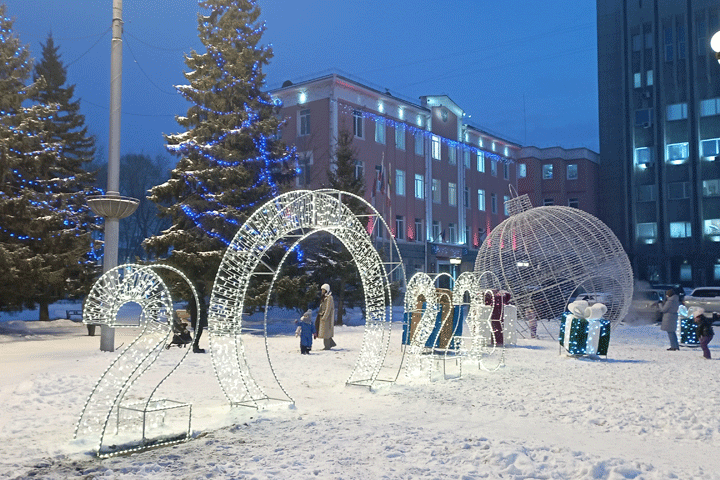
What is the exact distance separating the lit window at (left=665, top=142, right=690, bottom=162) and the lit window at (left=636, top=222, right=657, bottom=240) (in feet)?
15.9

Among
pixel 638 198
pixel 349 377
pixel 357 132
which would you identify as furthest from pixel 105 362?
pixel 638 198

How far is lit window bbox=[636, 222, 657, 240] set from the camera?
48.2 metres

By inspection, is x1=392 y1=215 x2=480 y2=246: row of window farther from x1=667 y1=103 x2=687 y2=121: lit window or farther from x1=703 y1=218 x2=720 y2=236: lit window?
x1=667 y1=103 x2=687 y2=121: lit window

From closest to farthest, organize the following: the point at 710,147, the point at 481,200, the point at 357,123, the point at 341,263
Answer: the point at 341,263
the point at 357,123
the point at 710,147
the point at 481,200

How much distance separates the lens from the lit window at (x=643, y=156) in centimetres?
4838

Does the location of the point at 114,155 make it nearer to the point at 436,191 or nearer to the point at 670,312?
the point at 670,312

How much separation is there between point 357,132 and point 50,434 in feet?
98.9

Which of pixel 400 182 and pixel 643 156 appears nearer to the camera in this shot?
pixel 400 182

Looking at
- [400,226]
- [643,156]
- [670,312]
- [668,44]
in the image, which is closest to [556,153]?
[643,156]

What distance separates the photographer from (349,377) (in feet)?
37.3

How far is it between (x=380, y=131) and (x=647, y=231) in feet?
76.8

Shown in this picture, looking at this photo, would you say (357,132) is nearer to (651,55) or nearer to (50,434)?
(651,55)

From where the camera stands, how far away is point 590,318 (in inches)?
602

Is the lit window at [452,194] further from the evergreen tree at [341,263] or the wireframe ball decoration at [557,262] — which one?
the wireframe ball decoration at [557,262]
